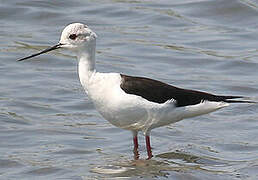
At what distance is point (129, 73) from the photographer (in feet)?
41.1

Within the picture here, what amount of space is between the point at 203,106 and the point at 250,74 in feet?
12.2

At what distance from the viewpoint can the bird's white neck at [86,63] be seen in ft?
28.9

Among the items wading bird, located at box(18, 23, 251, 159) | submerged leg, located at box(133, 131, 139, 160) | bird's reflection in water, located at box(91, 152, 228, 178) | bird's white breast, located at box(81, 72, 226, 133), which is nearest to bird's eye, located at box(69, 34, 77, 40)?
wading bird, located at box(18, 23, 251, 159)

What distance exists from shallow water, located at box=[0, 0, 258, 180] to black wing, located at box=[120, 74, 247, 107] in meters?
0.68

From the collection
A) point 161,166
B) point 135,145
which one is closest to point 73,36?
point 135,145

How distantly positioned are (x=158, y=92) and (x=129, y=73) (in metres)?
3.67

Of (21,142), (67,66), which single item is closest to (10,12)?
(67,66)

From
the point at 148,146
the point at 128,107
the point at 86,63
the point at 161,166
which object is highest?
the point at 86,63

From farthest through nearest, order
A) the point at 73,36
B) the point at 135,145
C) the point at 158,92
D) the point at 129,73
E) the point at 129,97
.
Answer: the point at 129,73 < the point at 135,145 < the point at 158,92 < the point at 73,36 < the point at 129,97

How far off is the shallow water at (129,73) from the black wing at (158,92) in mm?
680

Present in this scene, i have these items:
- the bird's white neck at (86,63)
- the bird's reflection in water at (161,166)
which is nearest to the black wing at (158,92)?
the bird's white neck at (86,63)

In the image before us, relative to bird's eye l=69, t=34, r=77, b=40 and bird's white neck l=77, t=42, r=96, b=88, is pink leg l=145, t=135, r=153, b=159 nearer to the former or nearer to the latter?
bird's white neck l=77, t=42, r=96, b=88

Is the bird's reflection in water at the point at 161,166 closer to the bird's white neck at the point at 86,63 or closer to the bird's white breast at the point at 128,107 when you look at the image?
the bird's white breast at the point at 128,107

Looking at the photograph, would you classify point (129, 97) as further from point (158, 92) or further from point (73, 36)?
point (73, 36)
